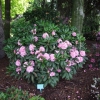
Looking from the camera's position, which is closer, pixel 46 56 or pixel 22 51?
Result: pixel 46 56

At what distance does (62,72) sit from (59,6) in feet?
21.6

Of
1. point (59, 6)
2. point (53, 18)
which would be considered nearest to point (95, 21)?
point (59, 6)

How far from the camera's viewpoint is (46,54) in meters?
3.58

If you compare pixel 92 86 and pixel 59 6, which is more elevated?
pixel 59 6

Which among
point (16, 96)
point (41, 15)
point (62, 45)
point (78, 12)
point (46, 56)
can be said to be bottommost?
point (16, 96)

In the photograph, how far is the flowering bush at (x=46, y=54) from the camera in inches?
144

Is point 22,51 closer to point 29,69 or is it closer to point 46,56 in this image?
point 29,69

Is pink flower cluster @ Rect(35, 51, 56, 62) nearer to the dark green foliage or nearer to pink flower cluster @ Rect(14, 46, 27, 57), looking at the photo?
pink flower cluster @ Rect(14, 46, 27, 57)

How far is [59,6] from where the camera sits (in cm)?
1004

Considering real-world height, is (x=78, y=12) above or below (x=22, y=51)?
above

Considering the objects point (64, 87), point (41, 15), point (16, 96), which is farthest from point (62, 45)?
point (41, 15)

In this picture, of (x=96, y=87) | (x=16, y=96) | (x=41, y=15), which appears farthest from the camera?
(x=41, y=15)

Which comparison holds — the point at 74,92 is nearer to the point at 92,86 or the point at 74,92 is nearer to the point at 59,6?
the point at 92,86

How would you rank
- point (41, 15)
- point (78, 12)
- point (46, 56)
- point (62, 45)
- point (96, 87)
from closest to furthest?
point (46, 56) → point (62, 45) → point (96, 87) → point (78, 12) → point (41, 15)
